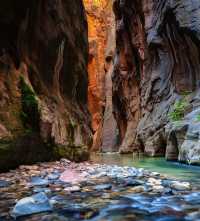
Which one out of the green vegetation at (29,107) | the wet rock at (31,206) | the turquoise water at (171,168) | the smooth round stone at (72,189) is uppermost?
the green vegetation at (29,107)

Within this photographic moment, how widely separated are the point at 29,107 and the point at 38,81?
2.01m

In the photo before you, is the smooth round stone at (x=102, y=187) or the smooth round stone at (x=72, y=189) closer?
the smooth round stone at (x=72, y=189)

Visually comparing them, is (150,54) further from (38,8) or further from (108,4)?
(108,4)

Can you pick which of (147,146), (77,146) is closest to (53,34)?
(77,146)

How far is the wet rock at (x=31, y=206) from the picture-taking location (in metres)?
2.82

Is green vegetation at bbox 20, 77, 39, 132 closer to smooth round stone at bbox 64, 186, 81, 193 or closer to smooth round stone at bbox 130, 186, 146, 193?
smooth round stone at bbox 64, 186, 81, 193

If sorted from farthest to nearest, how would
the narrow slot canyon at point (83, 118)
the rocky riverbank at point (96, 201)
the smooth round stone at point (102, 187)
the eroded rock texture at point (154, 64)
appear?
the eroded rock texture at point (154, 64) → the smooth round stone at point (102, 187) → the narrow slot canyon at point (83, 118) → the rocky riverbank at point (96, 201)

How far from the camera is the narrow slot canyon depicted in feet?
10.8

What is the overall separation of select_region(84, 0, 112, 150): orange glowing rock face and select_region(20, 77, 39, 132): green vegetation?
133 feet

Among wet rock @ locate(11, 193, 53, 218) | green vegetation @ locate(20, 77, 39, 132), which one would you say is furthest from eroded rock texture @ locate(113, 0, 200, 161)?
wet rock @ locate(11, 193, 53, 218)

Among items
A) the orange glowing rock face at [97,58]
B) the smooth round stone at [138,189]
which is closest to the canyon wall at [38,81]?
the smooth round stone at [138,189]

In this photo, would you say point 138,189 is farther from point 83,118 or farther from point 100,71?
point 100,71

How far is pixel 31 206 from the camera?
295 centimetres

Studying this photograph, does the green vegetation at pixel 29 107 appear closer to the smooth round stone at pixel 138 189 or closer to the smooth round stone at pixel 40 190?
the smooth round stone at pixel 40 190
